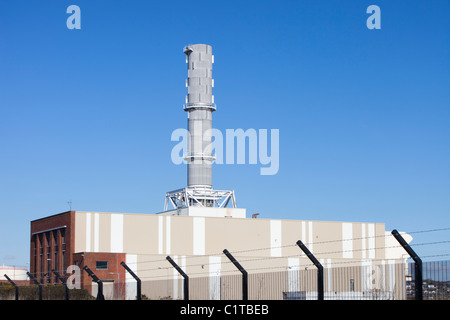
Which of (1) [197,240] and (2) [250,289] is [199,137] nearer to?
(1) [197,240]

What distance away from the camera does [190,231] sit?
6956 cm

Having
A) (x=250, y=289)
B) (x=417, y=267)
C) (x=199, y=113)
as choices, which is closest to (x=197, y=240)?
(x=199, y=113)

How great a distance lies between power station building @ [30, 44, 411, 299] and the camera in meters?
61.6

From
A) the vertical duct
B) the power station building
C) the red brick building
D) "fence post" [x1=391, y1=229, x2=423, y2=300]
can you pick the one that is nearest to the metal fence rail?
the power station building

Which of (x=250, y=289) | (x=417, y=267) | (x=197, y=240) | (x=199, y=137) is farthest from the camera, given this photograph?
(x=199, y=137)

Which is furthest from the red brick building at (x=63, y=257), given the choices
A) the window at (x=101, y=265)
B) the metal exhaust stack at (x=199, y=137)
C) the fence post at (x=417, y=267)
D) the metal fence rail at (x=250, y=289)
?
the fence post at (x=417, y=267)

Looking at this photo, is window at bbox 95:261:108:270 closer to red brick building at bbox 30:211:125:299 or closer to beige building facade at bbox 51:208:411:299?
red brick building at bbox 30:211:125:299

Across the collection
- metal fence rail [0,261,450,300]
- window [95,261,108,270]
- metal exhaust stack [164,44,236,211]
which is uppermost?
metal exhaust stack [164,44,236,211]

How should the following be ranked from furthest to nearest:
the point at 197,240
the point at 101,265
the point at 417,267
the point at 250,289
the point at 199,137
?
the point at 199,137 < the point at 197,240 < the point at 101,265 < the point at 250,289 < the point at 417,267

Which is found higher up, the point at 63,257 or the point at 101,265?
the point at 63,257

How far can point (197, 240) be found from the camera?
6956cm
